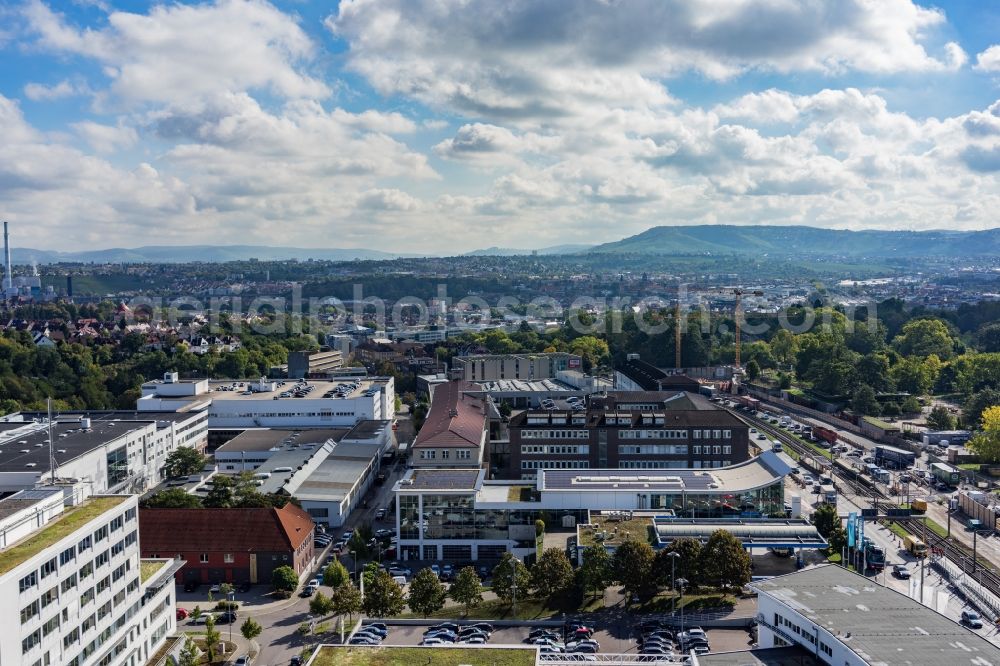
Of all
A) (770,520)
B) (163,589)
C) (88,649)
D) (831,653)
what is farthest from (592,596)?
(88,649)

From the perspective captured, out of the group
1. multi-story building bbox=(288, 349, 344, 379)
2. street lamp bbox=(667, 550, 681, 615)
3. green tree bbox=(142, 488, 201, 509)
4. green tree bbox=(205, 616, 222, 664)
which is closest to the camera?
green tree bbox=(205, 616, 222, 664)

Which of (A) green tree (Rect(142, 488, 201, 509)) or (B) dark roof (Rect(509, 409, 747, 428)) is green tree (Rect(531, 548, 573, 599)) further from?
(A) green tree (Rect(142, 488, 201, 509))

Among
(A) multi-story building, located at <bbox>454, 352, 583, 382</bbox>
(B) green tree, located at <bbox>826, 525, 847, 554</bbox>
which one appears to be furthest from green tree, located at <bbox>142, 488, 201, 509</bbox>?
(A) multi-story building, located at <bbox>454, 352, 583, 382</bbox>

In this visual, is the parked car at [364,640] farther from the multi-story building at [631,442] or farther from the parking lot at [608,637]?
the multi-story building at [631,442]

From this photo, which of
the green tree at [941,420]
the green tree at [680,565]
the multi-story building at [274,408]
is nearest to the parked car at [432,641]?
the green tree at [680,565]

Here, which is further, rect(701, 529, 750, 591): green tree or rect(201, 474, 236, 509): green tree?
rect(201, 474, 236, 509): green tree

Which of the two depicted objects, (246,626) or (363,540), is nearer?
(246,626)

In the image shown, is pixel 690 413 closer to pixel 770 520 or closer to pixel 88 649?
pixel 770 520
